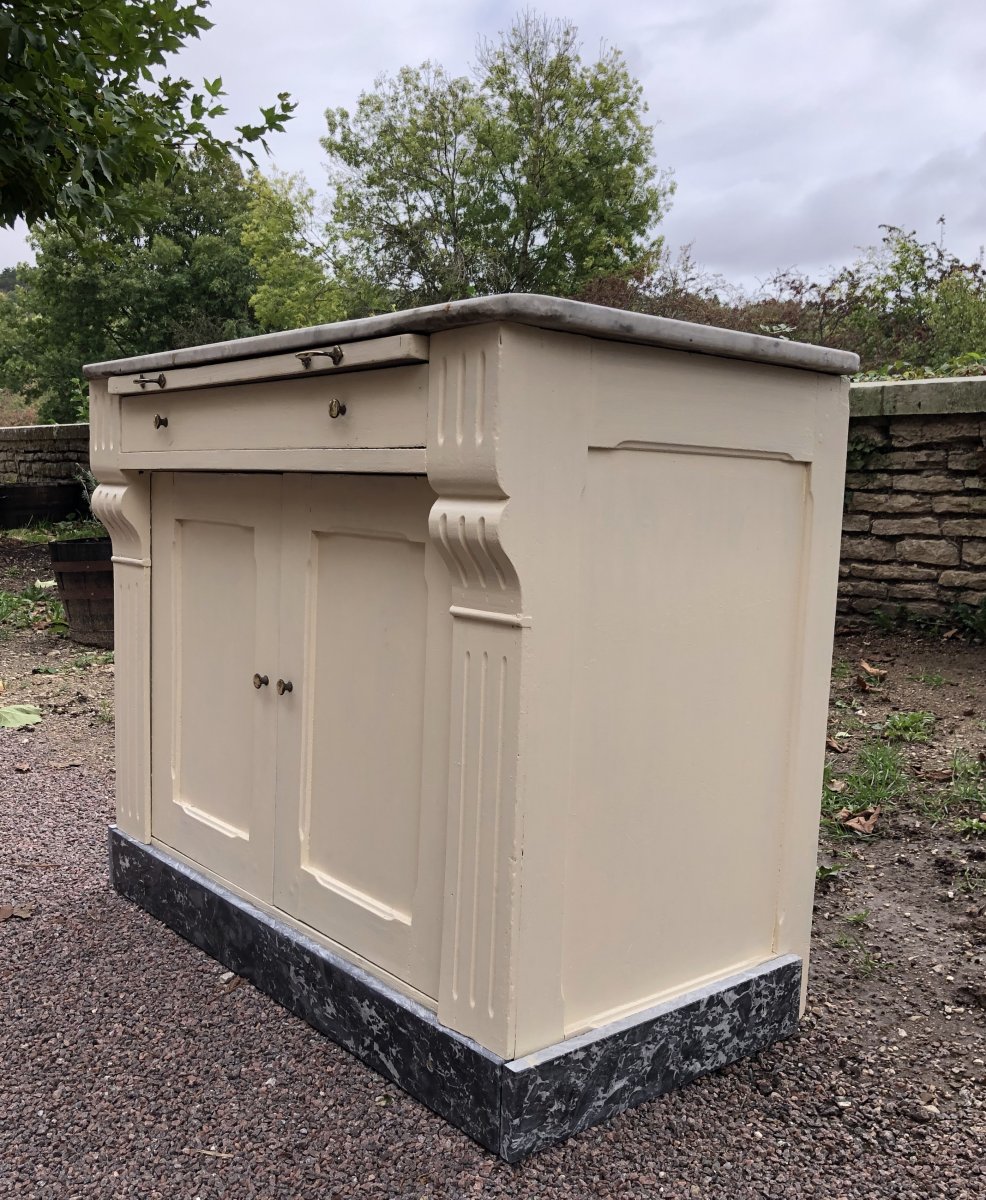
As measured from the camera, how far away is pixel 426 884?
2176 mm

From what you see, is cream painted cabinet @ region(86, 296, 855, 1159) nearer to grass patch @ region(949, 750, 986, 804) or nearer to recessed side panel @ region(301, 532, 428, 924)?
recessed side panel @ region(301, 532, 428, 924)

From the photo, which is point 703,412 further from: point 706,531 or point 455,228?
point 455,228

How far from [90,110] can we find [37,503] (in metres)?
9.80

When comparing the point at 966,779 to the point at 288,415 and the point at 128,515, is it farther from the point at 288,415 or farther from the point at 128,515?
the point at 128,515

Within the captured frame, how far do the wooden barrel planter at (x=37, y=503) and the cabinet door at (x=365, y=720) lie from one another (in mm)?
11528

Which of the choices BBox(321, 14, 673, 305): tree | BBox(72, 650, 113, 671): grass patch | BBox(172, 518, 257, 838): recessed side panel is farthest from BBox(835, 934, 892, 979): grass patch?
BBox(321, 14, 673, 305): tree

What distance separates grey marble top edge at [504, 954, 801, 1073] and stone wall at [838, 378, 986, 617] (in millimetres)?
3873

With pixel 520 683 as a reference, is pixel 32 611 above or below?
below

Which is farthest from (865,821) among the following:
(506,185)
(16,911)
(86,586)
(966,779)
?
(506,185)

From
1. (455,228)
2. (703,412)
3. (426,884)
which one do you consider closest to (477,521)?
(703,412)

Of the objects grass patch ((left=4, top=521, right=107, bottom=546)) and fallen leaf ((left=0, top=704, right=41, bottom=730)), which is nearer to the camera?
fallen leaf ((left=0, top=704, right=41, bottom=730))

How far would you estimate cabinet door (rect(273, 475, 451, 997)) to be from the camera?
7.09ft

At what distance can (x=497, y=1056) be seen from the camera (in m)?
1.96

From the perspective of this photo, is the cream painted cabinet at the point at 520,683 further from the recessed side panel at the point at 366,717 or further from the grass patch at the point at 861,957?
the grass patch at the point at 861,957
